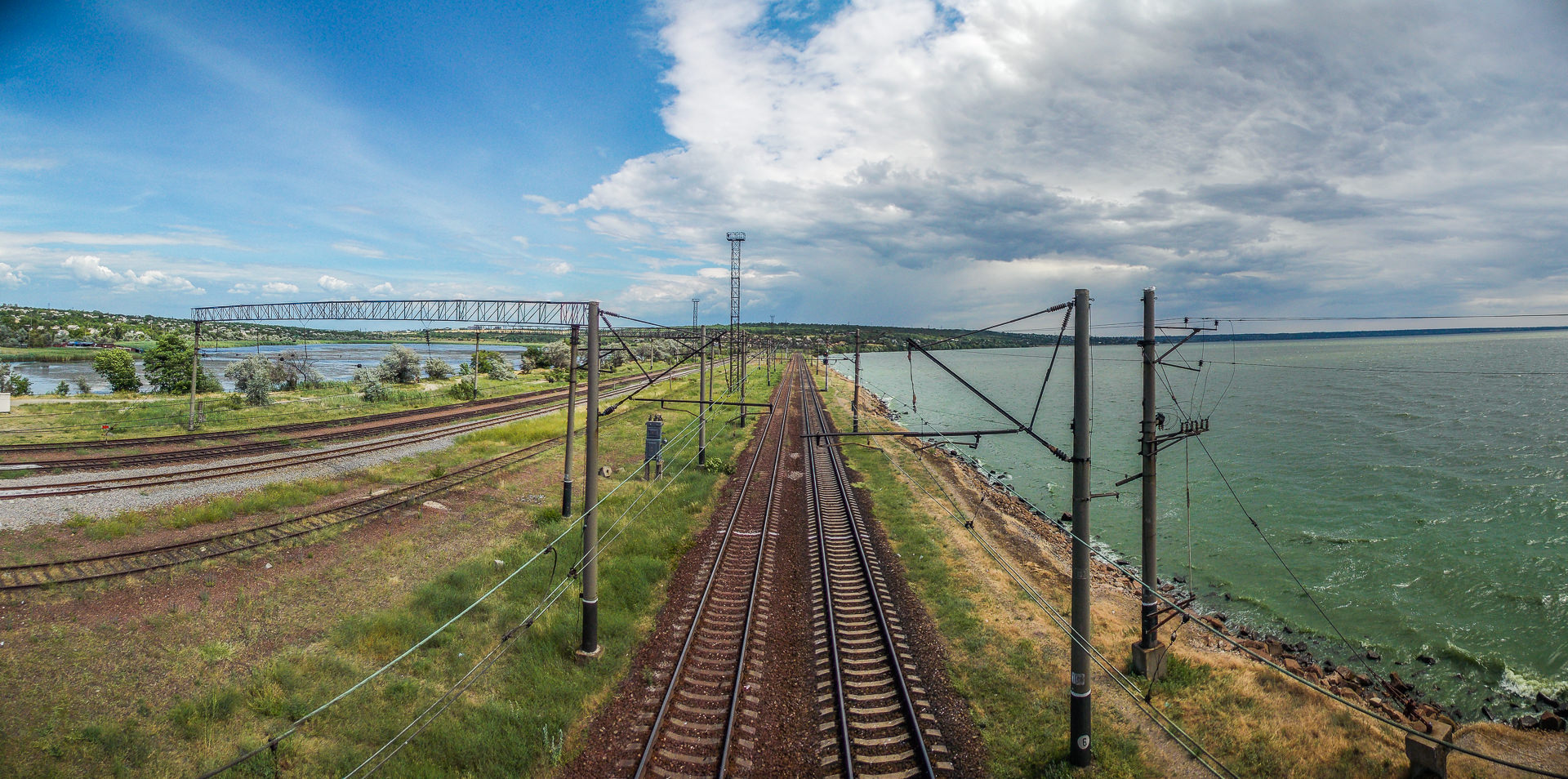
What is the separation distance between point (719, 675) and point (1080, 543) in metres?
6.99

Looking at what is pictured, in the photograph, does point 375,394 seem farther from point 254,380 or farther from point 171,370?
point 171,370

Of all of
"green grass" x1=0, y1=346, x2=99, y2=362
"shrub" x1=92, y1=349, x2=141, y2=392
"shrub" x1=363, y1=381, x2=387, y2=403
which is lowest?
"shrub" x1=363, y1=381, x2=387, y2=403

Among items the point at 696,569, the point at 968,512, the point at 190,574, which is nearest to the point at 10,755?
the point at 190,574

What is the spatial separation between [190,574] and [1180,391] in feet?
320

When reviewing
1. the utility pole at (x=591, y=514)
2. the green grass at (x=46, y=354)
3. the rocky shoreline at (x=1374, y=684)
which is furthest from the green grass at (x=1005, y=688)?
the green grass at (x=46, y=354)

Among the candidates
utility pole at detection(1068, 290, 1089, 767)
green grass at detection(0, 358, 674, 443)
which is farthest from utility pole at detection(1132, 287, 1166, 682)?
green grass at detection(0, 358, 674, 443)

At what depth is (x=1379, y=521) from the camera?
2803 cm

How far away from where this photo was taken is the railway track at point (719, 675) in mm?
9609

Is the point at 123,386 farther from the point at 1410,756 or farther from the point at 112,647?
the point at 1410,756

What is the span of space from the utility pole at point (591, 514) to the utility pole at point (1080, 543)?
7.62 metres

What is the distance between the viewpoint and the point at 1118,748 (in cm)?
1012

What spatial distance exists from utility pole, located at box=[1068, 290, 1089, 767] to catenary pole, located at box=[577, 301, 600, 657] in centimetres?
765

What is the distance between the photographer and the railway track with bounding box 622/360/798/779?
31.5 ft

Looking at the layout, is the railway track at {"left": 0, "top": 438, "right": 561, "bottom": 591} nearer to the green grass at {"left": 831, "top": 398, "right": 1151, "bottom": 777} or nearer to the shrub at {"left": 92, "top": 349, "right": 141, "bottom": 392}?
the green grass at {"left": 831, "top": 398, "right": 1151, "bottom": 777}
